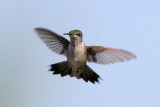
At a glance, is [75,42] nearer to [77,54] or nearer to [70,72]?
[77,54]

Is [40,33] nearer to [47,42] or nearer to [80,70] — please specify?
[47,42]

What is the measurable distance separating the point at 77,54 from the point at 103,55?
418 mm

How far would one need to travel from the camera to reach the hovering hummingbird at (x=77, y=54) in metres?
3.76

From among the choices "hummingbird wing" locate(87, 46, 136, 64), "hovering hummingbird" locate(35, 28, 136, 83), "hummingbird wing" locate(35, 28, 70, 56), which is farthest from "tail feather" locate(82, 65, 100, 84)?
"hummingbird wing" locate(35, 28, 70, 56)

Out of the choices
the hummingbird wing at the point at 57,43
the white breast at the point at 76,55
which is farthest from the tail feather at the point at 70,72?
the hummingbird wing at the point at 57,43

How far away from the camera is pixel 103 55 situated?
3.94 metres

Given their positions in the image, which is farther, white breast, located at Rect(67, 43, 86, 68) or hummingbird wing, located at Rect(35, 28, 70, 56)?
hummingbird wing, located at Rect(35, 28, 70, 56)

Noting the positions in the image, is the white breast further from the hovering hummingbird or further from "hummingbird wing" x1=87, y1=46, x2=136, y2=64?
"hummingbird wing" x1=87, y1=46, x2=136, y2=64

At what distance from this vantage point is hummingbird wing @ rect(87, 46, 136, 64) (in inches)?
137

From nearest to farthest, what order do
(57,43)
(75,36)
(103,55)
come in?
(75,36) → (103,55) → (57,43)

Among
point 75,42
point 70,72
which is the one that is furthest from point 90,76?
point 75,42

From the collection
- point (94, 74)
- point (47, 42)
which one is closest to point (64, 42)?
point (47, 42)

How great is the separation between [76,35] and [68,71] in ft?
1.98

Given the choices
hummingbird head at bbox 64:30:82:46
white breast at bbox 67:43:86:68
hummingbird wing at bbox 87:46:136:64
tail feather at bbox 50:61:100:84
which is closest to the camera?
hummingbird wing at bbox 87:46:136:64
